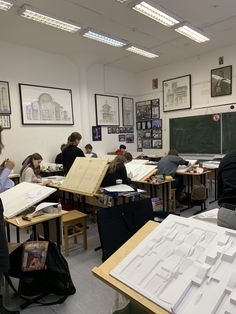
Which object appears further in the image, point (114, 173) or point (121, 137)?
point (121, 137)

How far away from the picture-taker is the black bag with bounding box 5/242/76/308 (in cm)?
226

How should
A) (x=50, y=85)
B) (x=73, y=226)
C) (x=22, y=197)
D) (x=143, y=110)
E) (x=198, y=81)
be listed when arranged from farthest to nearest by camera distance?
(x=143, y=110), (x=198, y=81), (x=50, y=85), (x=73, y=226), (x=22, y=197)


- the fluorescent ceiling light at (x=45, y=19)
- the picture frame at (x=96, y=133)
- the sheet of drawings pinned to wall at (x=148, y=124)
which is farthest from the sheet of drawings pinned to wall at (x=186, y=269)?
the sheet of drawings pinned to wall at (x=148, y=124)

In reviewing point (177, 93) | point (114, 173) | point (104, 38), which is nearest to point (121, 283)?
point (114, 173)

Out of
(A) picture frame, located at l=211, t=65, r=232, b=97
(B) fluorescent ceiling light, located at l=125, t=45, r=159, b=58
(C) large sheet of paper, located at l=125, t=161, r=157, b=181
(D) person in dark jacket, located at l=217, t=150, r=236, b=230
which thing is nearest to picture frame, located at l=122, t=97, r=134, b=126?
(B) fluorescent ceiling light, located at l=125, t=45, r=159, b=58

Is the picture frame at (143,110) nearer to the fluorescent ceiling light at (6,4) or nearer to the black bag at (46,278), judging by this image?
the fluorescent ceiling light at (6,4)

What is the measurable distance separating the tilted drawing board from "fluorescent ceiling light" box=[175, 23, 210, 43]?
11.4 ft

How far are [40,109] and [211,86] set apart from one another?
15.6 feet

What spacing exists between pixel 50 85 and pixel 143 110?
344 centimetres

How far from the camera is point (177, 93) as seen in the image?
790cm

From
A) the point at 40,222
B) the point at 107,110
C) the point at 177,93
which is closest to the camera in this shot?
the point at 40,222

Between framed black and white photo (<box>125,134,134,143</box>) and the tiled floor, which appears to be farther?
framed black and white photo (<box>125,134,134,143</box>)

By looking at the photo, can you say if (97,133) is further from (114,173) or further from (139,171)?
(114,173)

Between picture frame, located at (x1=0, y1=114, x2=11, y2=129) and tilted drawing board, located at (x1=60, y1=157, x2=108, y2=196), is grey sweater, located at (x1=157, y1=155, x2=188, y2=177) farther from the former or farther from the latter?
picture frame, located at (x1=0, y1=114, x2=11, y2=129)
